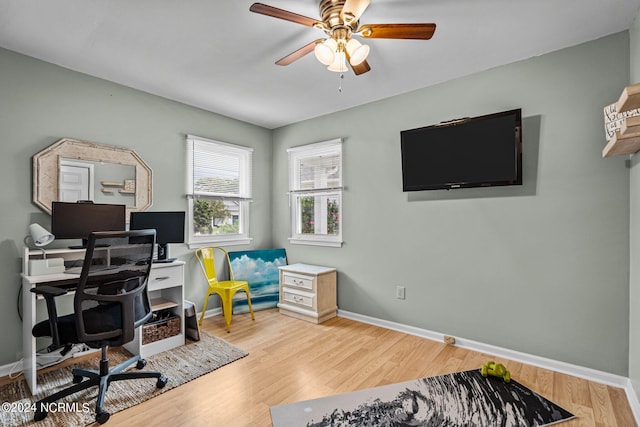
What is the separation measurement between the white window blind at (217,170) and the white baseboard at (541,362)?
2.50 metres

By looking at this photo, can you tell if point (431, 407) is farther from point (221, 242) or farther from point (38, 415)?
point (221, 242)

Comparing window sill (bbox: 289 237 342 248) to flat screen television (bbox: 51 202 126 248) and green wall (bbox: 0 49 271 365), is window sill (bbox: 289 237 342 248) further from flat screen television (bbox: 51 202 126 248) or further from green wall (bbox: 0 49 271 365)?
flat screen television (bbox: 51 202 126 248)

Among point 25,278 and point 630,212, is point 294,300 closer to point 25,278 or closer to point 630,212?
point 25,278

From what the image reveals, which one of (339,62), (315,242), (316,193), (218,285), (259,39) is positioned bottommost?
(218,285)

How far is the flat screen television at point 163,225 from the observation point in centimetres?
296

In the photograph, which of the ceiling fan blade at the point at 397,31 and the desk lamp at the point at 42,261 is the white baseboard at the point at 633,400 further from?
the desk lamp at the point at 42,261

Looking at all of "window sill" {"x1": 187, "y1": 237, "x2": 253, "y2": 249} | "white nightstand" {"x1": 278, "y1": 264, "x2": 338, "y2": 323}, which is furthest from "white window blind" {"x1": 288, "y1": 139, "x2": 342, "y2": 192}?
"white nightstand" {"x1": 278, "y1": 264, "x2": 338, "y2": 323}

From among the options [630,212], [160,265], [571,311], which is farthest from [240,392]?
[630,212]

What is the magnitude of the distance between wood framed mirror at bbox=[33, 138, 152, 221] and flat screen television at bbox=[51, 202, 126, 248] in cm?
21

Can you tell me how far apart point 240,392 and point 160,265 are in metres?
1.36

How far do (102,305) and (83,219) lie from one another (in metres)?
0.98

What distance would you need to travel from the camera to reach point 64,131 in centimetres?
269

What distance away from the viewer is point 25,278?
2.27 metres

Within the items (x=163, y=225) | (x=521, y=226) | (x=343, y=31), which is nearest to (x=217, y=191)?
(x=163, y=225)
